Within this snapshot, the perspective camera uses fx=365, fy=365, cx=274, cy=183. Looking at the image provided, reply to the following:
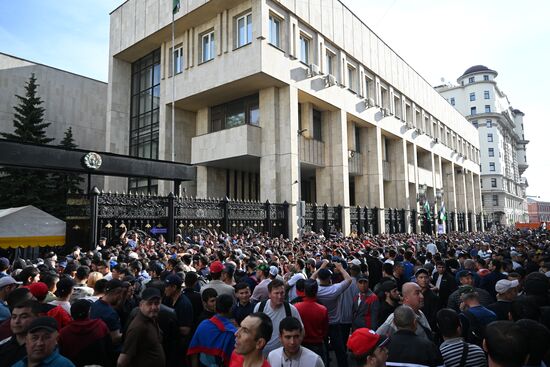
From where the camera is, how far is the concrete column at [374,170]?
33812mm

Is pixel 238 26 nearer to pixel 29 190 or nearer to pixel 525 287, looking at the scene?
pixel 29 190

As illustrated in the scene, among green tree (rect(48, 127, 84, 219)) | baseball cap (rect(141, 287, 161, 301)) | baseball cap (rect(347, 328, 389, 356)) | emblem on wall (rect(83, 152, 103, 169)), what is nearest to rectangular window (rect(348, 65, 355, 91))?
emblem on wall (rect(83, 152, 103, 169))

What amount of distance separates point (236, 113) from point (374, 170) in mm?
14387

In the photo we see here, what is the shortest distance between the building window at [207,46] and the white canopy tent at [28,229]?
17.8m

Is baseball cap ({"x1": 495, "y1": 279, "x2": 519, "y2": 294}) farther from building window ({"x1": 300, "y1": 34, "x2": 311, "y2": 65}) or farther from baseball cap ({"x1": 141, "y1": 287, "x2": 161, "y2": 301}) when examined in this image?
building window ({"x1": 300, "y1": 34, "x2": 311, "y2": 65})

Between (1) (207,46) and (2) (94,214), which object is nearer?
(2) (94,214)

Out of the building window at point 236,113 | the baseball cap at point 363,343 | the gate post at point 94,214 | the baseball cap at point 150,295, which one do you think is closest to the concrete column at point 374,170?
the building window at point 236,113

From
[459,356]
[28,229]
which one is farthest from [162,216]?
[459,356]

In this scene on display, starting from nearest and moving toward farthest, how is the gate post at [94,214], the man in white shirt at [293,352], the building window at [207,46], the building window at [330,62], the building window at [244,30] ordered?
the man in white shirt at [293,352]
the gate post at [94,214]
the building window at [244,30]
the building window at [207,46]
the building window at [330,62]

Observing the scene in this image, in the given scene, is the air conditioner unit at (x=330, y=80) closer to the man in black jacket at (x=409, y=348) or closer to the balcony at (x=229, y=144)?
the balcony at (x=229, y=144)

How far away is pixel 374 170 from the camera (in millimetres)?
34562

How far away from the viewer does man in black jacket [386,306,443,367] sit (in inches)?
129

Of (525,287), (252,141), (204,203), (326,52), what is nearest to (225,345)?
(525,287)

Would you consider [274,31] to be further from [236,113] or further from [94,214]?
[94,214]
